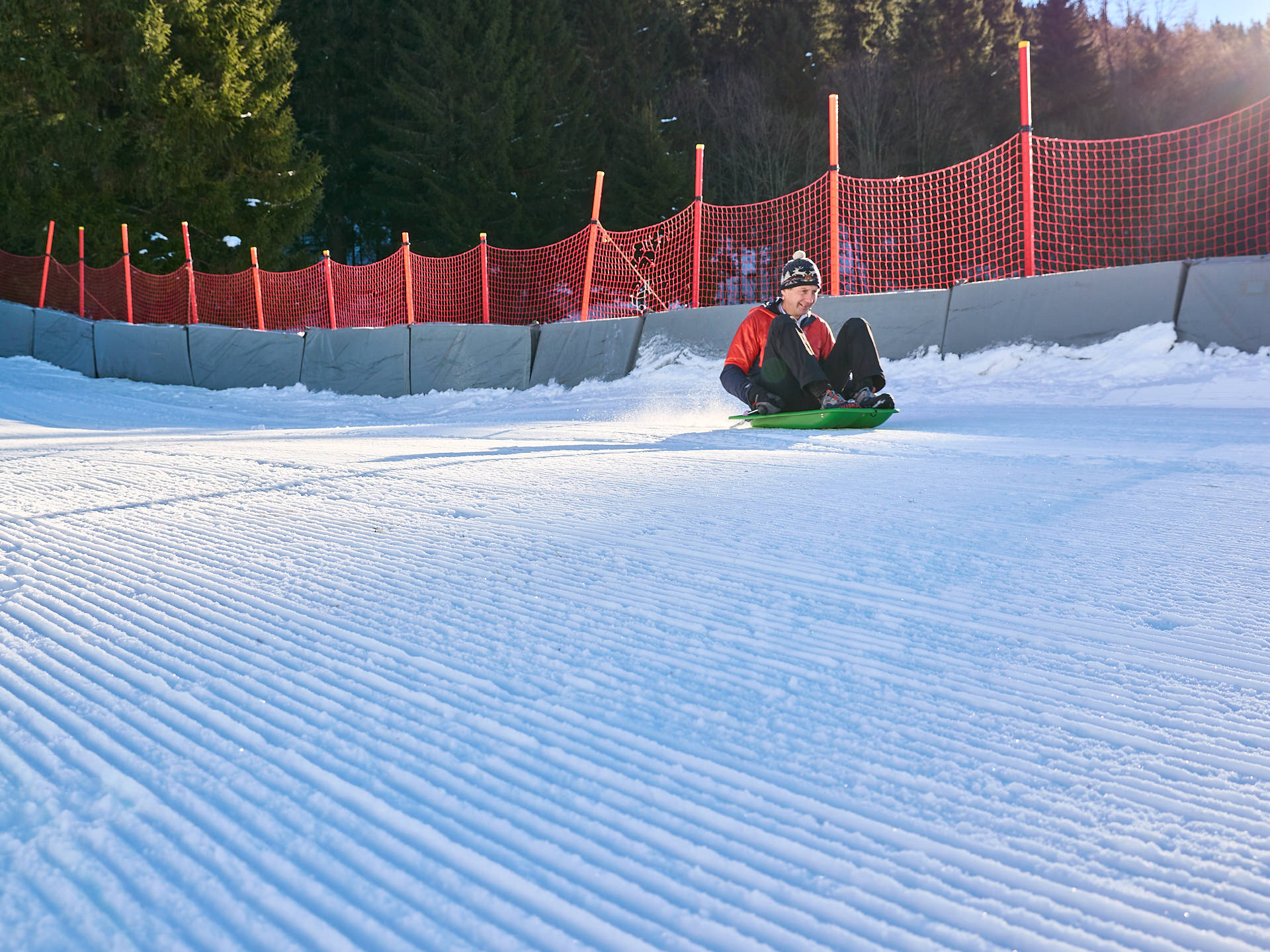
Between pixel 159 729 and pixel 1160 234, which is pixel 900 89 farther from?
pixel 159 729

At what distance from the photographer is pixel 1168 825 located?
119cm

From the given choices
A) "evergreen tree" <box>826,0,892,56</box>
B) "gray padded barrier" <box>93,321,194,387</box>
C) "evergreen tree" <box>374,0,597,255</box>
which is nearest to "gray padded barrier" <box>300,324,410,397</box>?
"gray padded barrier" <box>93,321,194,387</box>

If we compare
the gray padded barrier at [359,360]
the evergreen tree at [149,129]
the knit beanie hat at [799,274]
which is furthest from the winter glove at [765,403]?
the evergreen tree at [149,129]

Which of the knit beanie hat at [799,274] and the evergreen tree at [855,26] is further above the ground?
the evergreen tree at [855,26]

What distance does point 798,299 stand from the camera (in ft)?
19.6

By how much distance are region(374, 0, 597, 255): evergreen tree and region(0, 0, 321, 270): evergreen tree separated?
12.7 feet

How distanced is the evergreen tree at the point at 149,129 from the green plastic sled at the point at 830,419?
21204mm

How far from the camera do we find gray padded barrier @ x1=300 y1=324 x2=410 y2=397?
41.3ft

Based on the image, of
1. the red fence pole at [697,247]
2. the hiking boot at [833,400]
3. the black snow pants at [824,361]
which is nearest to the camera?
the black snow pants at [824,361]

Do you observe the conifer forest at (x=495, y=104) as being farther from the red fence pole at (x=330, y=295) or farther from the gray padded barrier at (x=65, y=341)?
the red fence pole at (x=330, y=295)

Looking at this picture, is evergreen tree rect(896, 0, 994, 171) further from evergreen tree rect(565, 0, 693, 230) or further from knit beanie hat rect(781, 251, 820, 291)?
knit beanie hat rect(781, 251, 820, 291)

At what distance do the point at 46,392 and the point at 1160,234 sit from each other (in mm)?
17529

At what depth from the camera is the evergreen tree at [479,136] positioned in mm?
26750

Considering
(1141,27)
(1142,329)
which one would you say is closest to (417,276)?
(1142,329)
